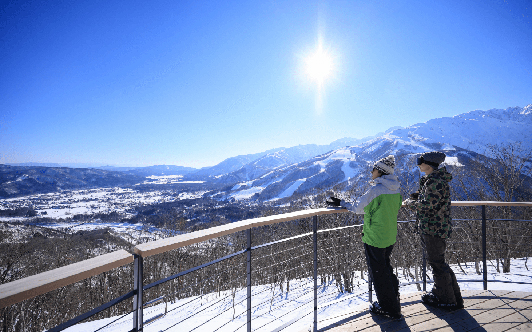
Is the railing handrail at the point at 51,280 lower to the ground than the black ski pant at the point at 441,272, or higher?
higher

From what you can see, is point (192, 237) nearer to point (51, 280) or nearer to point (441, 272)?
point (51, 280)

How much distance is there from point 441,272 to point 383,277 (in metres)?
0.71

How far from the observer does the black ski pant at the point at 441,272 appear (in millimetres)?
2518

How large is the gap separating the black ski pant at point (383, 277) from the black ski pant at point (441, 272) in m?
0.50

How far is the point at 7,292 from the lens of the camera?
758 mm

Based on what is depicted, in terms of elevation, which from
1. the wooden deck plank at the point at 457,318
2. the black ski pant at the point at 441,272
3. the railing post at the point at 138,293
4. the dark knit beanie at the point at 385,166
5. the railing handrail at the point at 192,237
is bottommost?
the wooden deck plank at the point at 457,318

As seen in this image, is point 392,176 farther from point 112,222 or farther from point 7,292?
point 112,222

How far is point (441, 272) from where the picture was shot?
2553 mm

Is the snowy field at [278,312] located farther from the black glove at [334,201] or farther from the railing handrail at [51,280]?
the black glove at [334,201]

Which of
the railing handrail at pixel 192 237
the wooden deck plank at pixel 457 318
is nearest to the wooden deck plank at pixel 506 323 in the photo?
the wooden deck plank at pixel 457 318

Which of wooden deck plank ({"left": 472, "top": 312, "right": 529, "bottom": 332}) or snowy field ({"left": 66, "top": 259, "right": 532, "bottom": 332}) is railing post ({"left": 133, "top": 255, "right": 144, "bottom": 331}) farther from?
wooden deck plank ({"left": 472, "top": 312, "right": 529, "bottom": 332})

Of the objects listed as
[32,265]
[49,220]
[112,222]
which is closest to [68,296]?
[32,265]

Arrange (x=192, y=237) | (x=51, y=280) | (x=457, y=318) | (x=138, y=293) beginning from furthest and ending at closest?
(x=457, y=318), (x=192, y=237), (x=138, y=293), (x=51, y=280)

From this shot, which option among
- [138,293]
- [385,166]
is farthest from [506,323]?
[138,293]
